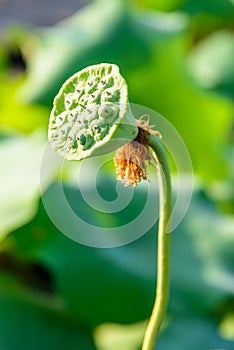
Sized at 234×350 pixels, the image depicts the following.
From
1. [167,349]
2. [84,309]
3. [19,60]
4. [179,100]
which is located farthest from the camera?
[19,60]

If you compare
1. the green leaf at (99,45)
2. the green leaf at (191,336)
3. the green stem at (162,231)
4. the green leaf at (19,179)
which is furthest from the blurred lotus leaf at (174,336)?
the green leaf at (99,45)

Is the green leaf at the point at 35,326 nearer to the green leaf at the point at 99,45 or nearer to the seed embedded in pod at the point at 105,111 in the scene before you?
the green leaf at the point at 99,45

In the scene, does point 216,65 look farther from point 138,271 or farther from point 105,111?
point 105,111

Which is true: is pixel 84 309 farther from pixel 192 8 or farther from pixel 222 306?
pixel 192 8

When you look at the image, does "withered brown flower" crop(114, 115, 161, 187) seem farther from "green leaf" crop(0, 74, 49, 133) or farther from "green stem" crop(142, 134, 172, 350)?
"green leaf" crop(0, 74, 49, 133)

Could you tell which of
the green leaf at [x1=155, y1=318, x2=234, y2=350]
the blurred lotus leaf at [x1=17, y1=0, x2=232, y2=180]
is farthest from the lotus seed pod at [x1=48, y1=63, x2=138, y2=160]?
the blurred lotus leaf at [x1=17, y1=0, x2=232, y2=180]

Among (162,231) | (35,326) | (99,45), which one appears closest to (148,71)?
(99,45)

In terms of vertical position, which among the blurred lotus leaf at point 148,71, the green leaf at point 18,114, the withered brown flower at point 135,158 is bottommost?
the green leaf at point 18,114

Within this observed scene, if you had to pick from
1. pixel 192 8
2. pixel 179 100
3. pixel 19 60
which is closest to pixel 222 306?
pixel 179 100
